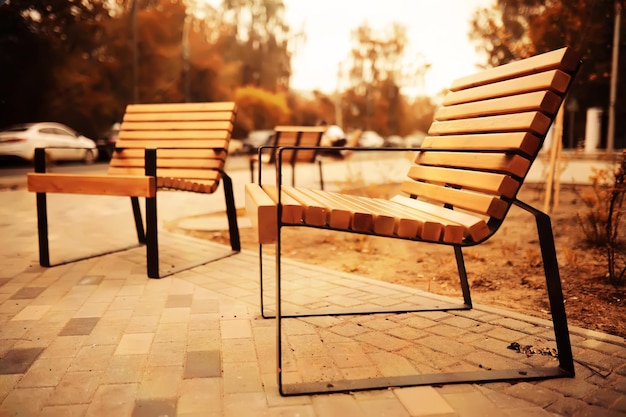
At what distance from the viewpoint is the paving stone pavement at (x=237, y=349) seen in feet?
6.40

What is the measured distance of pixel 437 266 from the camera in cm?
426

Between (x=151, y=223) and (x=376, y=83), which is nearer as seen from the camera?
(x=151, y=223)

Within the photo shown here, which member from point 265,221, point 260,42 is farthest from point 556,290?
point 260,42

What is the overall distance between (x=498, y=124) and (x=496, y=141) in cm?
10

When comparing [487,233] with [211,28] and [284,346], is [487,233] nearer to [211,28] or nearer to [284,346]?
[284,346]

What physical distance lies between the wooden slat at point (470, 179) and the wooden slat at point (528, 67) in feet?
1.65

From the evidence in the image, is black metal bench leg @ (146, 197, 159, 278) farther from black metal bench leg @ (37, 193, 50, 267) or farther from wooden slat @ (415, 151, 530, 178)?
wooden slat @ (415, 151, 530, 178)

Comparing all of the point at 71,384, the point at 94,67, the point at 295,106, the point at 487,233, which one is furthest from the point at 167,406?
the point at 295,106

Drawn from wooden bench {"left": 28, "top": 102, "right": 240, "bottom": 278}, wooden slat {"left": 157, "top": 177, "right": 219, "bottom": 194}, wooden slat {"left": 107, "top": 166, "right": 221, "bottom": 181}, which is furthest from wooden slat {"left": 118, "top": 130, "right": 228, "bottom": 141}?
wooden slat {"left": 157, "top": 177, "right": 219, "bottom": 194}

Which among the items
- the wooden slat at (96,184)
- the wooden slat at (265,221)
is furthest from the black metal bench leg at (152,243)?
the wooden slat at (265,221)

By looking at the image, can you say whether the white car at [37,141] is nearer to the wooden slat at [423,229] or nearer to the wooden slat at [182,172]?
the wooden slat at [182,172]

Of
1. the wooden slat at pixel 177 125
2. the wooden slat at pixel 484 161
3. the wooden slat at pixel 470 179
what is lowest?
the wooden slat at pixel 470 179

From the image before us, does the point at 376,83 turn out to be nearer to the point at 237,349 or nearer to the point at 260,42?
the point at 260,42

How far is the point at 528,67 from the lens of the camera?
2.45 metres
